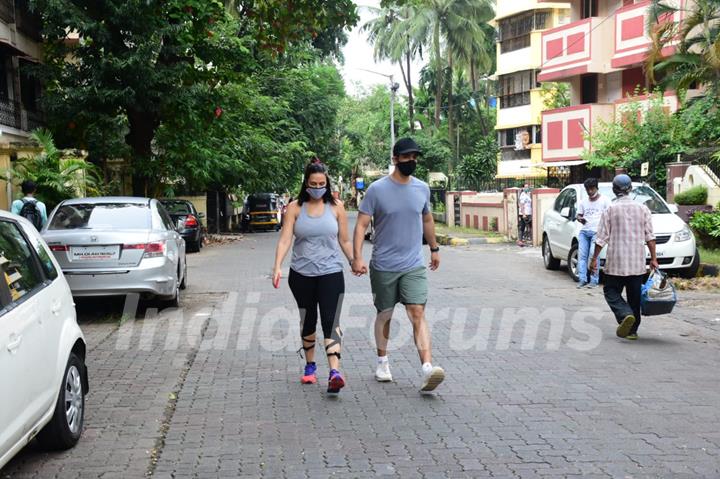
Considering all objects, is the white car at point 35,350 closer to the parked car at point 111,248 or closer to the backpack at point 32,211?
the parked car at point 111,248

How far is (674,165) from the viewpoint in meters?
20.8

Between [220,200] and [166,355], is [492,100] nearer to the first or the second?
[220,200]

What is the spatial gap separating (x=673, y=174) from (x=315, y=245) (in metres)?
16.0

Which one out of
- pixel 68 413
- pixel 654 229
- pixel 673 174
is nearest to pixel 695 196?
pixel 673 174

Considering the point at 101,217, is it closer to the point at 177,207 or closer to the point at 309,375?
the point at 309,375

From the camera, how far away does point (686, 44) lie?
75.0 feet

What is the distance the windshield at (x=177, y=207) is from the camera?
26.1 m

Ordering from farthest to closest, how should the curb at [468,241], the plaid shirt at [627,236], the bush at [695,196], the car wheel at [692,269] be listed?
the curb at [468,241]
the bush at [695,196]
the car wheel at [692,269]
the plaid shirt at [627,236]

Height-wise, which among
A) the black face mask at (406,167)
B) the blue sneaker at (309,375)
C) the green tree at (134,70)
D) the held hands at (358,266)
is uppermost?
the green tree at (134,70)

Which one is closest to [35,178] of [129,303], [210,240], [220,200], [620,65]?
[129,303]

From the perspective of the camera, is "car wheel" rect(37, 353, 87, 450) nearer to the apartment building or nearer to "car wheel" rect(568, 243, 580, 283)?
"car wheel" rect(568, 243, 580, 283)

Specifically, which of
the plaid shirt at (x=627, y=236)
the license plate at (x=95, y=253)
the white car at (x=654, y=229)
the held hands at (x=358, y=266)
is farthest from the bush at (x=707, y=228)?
the held hands at (x=358, y=266)

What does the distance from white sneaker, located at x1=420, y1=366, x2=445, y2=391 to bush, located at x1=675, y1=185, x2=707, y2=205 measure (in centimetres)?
1434

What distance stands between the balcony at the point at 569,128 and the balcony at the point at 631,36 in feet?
5.37
